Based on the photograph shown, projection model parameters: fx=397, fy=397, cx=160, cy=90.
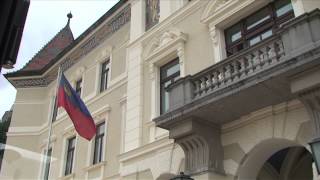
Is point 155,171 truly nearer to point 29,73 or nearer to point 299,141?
point 299,141

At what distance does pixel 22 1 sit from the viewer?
2609 millimetres

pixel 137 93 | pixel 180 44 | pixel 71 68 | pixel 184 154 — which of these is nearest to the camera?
pixel 184 154

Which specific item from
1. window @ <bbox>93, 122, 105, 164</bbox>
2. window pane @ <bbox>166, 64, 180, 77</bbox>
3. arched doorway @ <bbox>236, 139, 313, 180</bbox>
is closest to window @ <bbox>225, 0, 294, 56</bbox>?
window pane @ <bbox>166, 64, 180, 77</bbox>

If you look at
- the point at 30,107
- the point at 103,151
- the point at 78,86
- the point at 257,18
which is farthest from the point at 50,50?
the point at 257,18

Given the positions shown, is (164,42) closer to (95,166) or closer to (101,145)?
(101,145)

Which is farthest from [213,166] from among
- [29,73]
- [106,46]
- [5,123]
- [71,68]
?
[5,123]

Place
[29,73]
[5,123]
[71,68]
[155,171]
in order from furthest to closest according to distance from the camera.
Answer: [5,123]
[29,73]
[71,68]
[155,171]

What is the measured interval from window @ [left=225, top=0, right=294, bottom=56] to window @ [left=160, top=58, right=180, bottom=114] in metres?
2.13

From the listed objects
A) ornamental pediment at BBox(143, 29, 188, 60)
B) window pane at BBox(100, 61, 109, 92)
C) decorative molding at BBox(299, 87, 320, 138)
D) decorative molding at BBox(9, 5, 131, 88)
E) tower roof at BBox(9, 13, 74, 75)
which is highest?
tower roof at BBox(9, 13, 74, 75)

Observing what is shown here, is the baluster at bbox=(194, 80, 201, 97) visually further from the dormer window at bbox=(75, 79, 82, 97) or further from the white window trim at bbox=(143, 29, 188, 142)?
the dormer window at bbox=(75, 79, 82, 97)

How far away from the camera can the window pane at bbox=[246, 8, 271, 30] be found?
1018cm

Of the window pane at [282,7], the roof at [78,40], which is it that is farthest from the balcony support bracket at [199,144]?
the roof at [78,40]

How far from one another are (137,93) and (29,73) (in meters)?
12.2

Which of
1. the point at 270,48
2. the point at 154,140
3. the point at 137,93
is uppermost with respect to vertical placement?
the point at 137,93
